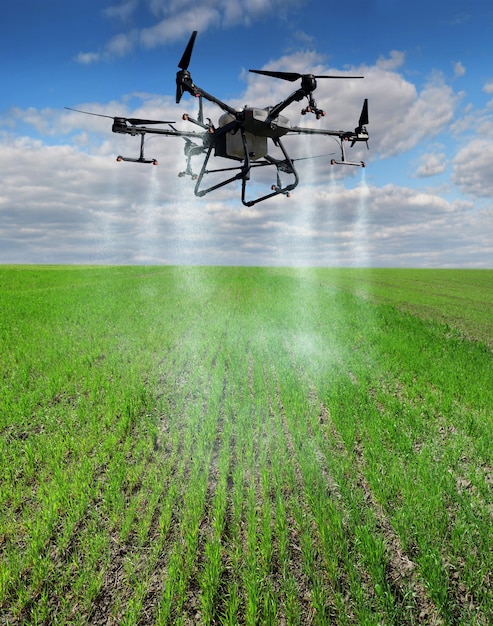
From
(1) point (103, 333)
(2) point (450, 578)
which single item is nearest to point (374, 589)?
(2) point (450, 578)

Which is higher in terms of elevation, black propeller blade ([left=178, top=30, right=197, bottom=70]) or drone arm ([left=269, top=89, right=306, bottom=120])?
black propeller blade ([left=178, top=30, right=197, bottom=70])

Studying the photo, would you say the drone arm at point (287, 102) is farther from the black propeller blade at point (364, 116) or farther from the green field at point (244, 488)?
the green field at point (244, 488)

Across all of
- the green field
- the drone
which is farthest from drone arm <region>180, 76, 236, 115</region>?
the green field

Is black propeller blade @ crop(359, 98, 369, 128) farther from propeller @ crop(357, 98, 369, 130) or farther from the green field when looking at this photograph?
the green field

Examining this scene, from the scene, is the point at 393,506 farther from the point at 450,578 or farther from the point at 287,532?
the point at 287,532

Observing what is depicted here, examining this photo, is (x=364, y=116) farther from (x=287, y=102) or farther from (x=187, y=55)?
(x=187, y=55)

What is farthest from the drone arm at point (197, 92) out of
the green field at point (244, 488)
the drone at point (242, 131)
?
the green field at point (244, 488)

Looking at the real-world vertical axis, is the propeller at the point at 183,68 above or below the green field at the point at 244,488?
above

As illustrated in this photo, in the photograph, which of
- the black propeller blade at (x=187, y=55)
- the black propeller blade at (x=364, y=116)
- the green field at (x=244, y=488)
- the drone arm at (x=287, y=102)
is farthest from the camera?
the black propeller blade at (x=364, y=116)
